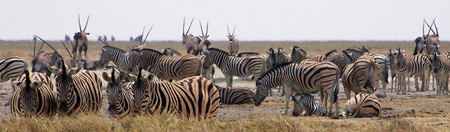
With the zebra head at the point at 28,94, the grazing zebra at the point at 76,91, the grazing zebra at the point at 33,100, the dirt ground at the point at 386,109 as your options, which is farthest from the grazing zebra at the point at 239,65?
the zebra head at the point at 28,94

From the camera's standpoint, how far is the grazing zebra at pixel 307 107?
11.3 meters

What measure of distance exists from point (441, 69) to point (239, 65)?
638cm

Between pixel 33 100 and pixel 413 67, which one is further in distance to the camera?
pixel 413 67

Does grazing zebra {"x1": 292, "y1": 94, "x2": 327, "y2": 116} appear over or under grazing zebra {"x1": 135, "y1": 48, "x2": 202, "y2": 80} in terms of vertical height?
under

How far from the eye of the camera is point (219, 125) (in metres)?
7.41

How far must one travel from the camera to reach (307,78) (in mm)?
11836

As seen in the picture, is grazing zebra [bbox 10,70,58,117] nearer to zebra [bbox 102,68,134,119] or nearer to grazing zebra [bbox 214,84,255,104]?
zebra [bbox 102,68,134,119]

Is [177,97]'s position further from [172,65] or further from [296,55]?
[296,55]

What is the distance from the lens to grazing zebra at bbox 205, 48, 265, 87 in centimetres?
1733

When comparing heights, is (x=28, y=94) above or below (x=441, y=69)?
above

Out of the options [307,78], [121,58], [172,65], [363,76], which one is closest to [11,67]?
[172,65]

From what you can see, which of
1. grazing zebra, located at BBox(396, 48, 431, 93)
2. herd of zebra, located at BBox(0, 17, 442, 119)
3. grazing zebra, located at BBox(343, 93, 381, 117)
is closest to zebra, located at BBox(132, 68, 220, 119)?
herd of zebra, located at BBox(0, 17, 442, 119)

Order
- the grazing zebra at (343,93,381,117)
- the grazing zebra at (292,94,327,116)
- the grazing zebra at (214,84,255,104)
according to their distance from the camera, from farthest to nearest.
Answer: the grazing zebra at (214,84,255,104), the grazing zebra at (292,94,327,116), the grazing zebra at (343,93,381,117)

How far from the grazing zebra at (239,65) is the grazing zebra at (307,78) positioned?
15.5 ft
